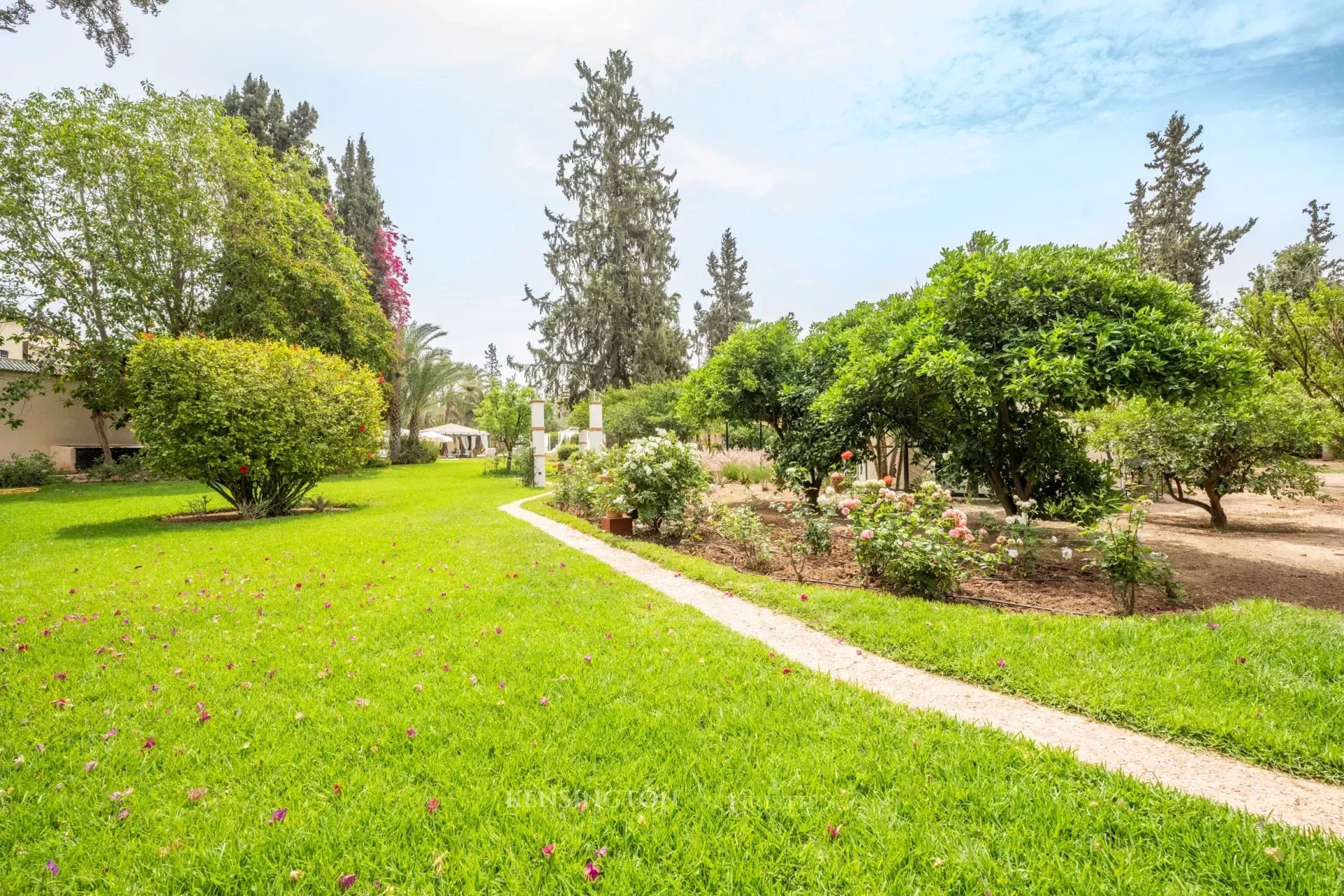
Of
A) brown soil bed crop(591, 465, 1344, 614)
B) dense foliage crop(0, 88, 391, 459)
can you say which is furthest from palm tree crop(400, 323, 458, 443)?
brown soil bed crop(591, 465, 1344, 614)

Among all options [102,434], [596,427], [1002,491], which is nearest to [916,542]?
[1002,491]

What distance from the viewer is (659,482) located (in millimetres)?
8453

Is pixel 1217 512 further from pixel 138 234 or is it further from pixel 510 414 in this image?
pixel 138 234

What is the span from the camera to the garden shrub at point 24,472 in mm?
16294

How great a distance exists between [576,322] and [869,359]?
22229 millimetres

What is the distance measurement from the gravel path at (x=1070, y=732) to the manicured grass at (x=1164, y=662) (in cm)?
11

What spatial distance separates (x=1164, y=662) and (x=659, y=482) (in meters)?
6.05

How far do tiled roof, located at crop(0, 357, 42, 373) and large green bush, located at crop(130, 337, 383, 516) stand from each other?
583 inches

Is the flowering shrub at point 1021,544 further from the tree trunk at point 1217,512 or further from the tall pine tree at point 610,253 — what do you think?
the tall pine tree at point 610,253

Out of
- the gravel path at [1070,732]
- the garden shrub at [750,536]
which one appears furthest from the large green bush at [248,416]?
the gravel path at [1070,732]

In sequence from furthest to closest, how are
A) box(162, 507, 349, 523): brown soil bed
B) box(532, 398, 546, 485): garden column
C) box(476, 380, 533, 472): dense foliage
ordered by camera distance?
box(476, 380, 533, 472): dense foliage
box(532, 398, 546, 485): garden column
box(162, 507, 349, 523): brown soil bed

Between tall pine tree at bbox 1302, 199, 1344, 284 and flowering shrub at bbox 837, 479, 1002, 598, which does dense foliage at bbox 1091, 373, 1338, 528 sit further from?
tall pine tree at bbox 1302, 199, 1344, 284

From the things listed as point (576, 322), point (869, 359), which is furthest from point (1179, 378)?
point (576, 322)

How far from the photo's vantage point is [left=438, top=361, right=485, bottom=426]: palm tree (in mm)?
54750
